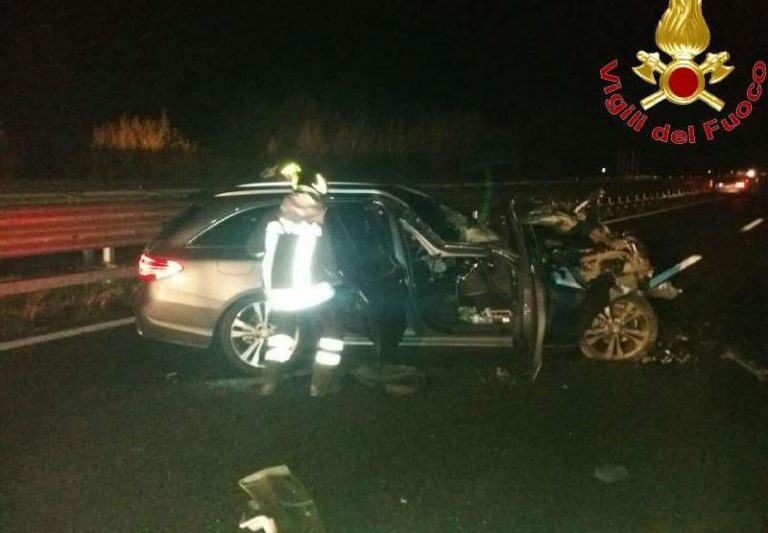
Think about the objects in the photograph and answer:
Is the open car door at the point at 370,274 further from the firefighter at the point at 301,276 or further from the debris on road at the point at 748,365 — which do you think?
the debris on road at the point at 748,365

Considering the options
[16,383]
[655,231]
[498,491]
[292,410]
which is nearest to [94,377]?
[16,383]

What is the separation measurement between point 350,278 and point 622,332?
2.35 metres

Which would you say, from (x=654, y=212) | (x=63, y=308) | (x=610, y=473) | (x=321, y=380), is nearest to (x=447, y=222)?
(x=321, y=380)

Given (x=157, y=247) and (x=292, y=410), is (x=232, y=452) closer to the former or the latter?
(x=292, y=410)

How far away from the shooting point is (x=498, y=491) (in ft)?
18.1

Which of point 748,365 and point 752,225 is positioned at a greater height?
point 752,225

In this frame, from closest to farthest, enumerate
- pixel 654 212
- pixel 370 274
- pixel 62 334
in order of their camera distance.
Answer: pixel 370 274, pixel 62 334, pixel 654 212

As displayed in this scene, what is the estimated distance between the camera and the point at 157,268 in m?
8.06

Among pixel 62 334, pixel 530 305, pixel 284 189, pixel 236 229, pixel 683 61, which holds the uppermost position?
pixel 683 61

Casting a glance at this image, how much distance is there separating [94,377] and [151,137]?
88.3 feet

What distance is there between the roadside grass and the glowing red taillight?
7.47 feet

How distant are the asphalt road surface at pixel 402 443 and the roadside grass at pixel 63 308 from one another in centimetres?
113

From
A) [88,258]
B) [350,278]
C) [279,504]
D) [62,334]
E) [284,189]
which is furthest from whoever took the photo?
[88,258]

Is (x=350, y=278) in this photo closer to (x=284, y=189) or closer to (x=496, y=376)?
(x=284, y=189)
